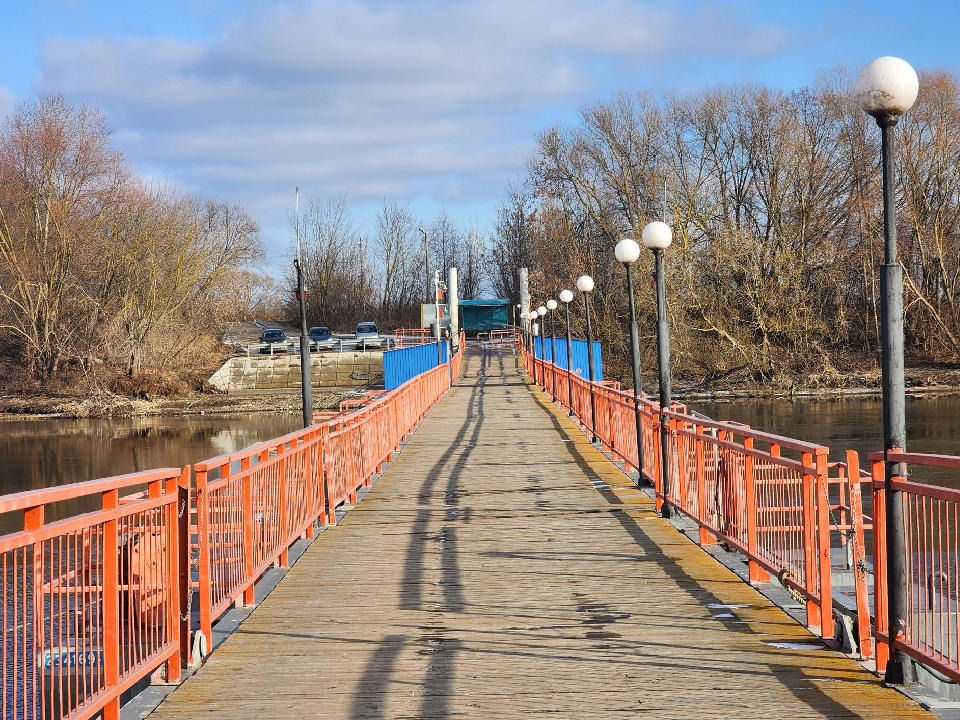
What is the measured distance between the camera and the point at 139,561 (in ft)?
18.7

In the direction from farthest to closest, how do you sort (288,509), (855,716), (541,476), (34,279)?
(34,279) < (541,476) < (288,509) < (855,716)

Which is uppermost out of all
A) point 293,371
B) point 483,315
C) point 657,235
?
point 483,315

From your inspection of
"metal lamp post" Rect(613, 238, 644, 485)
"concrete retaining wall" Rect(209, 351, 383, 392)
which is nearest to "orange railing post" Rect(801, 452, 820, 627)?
"metal lamp post" Rect(613, 238, 644, 485)

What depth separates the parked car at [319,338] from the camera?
70250 millimetres

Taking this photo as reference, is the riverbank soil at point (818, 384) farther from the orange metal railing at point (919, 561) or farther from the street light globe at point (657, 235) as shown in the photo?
the orange metal railing at point (919, 561)

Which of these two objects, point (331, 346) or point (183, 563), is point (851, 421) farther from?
point (331, 346)

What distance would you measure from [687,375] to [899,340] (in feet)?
173

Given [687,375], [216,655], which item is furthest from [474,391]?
[216,655]

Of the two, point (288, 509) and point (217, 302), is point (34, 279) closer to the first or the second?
point (217, 302)

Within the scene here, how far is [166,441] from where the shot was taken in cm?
4303

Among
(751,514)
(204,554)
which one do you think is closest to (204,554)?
(204,554)

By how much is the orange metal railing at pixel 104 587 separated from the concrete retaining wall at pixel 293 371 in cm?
5846

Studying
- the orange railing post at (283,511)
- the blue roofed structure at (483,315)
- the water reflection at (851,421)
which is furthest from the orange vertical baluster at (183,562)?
the blue roofed structure at (483,315)

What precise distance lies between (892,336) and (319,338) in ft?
232
